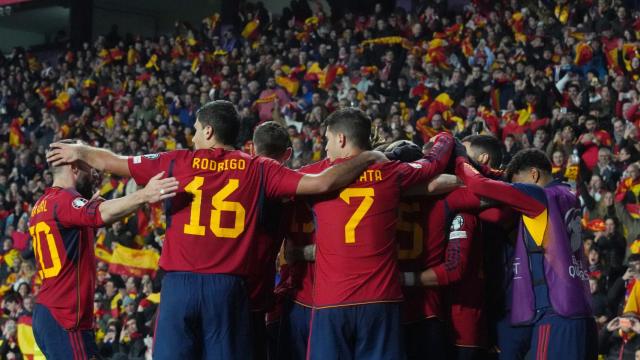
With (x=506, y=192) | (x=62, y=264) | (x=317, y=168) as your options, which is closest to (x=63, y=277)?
(x=62, y=264)

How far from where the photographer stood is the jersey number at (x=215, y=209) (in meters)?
5.21

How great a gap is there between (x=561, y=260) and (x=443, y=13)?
14319 millimetres

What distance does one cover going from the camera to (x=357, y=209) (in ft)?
16.7

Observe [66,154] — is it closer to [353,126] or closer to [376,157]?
[353,126]

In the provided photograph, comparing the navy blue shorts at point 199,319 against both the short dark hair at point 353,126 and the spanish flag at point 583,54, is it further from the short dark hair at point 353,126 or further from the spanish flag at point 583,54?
the spanish flag at point 583,54

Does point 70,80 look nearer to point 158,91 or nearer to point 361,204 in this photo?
point 158,91

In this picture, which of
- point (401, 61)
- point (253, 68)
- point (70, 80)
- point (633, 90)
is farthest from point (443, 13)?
point (70, 80)

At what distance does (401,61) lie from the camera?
18.2 m

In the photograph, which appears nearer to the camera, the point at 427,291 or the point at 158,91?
the point at 427,291

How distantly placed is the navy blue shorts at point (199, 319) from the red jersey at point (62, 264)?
1288mm

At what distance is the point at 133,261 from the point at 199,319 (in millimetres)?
11044

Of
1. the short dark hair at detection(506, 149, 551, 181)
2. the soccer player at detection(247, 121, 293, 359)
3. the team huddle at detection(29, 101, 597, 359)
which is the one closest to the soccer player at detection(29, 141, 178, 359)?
the team huddle at detection(29, 101, 597, 359)

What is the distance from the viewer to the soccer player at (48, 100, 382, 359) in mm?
5148

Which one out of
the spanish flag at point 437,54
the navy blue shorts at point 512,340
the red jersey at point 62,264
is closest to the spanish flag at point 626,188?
the spanish flag at point 437,54
